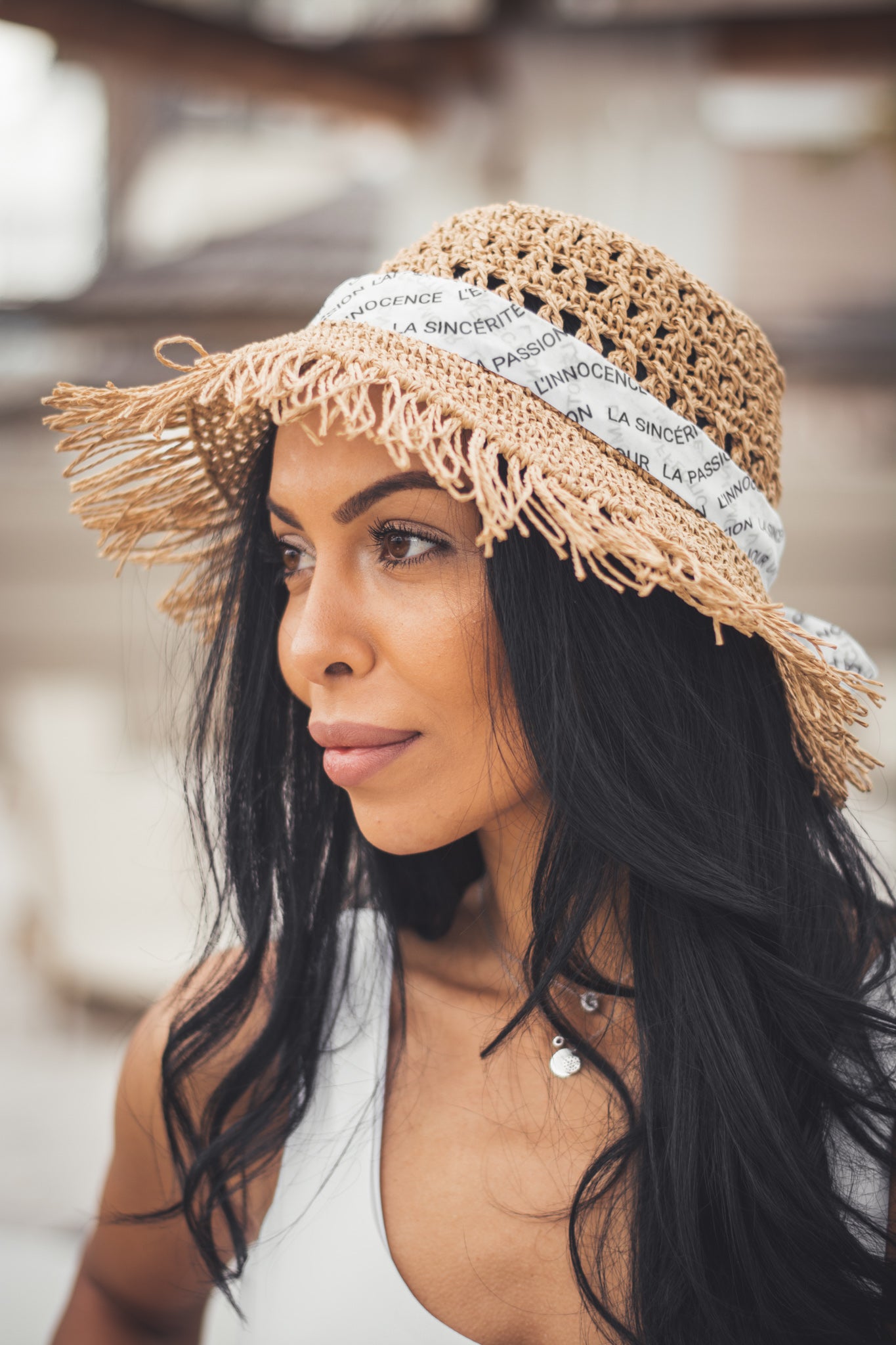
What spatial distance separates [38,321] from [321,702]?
5757 mm

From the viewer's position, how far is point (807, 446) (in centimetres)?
625

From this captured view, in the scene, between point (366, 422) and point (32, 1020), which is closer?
point (366, 422)

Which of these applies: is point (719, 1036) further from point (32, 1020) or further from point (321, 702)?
point (32, 1020)

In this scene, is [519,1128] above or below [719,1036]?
below

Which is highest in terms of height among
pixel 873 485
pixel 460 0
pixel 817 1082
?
pixel 460 0

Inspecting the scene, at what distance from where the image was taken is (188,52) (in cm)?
296

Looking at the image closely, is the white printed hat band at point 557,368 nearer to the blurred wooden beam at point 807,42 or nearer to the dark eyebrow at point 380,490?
the dark eyebrow at point 380,490

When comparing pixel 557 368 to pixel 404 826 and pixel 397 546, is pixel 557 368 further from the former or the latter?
pixel 404 826

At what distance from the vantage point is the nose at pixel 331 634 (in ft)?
3.25

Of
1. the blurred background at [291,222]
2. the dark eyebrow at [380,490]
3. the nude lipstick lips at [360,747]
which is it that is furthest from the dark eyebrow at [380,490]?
the blurred background at [291,222]

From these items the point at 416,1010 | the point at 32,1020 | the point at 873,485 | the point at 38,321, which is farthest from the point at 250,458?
the point at 873,485

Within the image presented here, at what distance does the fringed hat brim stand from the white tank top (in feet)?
1.68

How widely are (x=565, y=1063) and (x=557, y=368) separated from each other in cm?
78

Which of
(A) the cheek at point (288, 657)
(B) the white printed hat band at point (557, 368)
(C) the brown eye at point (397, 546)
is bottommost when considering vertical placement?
(A) the cheek at point (288, 657)
